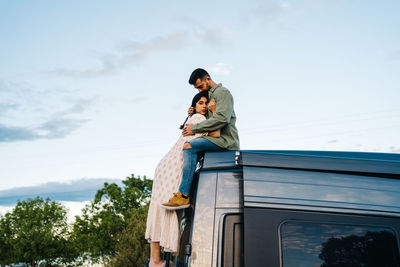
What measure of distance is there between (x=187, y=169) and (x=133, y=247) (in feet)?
93.7

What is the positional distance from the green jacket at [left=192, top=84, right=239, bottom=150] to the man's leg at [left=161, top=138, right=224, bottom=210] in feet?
0.36

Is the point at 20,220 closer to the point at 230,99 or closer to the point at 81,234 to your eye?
the point at 81,234

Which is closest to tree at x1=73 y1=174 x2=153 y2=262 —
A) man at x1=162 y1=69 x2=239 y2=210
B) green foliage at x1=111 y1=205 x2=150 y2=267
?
green foliage at x1=111 y1=205 x2=150 y2=267

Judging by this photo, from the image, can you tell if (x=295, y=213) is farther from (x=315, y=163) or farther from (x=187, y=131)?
(x=187, y=131)

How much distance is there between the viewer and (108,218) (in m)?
37.8

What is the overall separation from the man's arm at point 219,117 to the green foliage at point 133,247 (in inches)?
941

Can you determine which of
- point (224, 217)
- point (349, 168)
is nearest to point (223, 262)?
point (224, 217)

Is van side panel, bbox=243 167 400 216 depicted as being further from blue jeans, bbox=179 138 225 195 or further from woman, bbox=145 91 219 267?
woman, bbox=145 91 219 267

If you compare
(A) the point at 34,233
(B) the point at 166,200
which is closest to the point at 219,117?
(B) the point at 166,200

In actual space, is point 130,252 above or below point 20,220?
below

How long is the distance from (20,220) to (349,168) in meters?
56.6

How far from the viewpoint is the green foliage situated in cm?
2664

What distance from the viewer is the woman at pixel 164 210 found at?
3.01 meters

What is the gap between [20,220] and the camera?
5022 cm
